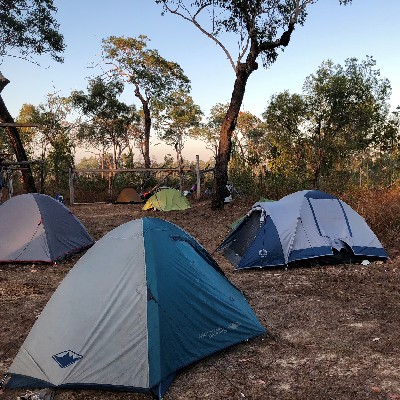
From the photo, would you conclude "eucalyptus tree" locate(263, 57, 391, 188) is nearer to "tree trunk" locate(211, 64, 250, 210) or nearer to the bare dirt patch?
"tree trunk" locate(211, 64, 250, 210)

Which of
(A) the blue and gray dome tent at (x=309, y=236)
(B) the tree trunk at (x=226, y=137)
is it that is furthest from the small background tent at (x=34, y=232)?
(B) the tree trunk at (x=226, y=137)

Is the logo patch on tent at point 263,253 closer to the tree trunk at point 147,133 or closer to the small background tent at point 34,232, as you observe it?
the small background tent at point 34,232

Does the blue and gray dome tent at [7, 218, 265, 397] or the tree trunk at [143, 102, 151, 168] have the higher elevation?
the tree trunk at [143, 102, 151, 168]

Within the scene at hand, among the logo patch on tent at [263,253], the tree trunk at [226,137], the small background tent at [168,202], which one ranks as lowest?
the logo patch on tent at [263,253]

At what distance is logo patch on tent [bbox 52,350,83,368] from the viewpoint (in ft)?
12.4

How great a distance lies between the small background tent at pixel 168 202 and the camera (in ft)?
57.2

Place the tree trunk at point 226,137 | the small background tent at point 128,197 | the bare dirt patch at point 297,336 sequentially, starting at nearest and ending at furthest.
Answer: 1. the bare dirt patch at point 297,336
2. the tree trunk at point 226,137
3. the small background tent at point 128,197

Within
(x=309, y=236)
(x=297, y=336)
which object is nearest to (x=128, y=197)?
(x=309, y=236)

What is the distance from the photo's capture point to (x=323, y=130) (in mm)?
26594

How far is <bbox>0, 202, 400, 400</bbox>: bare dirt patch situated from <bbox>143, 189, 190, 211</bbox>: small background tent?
8893 mm

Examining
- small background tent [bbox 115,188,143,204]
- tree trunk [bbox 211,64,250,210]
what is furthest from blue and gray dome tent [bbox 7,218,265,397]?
small background tent [bbox 115,188,143,204]

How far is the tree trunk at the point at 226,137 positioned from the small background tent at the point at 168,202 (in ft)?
8.48

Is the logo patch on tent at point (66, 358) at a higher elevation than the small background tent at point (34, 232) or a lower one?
lower

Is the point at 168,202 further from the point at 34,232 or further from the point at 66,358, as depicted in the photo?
the point at 66,358
